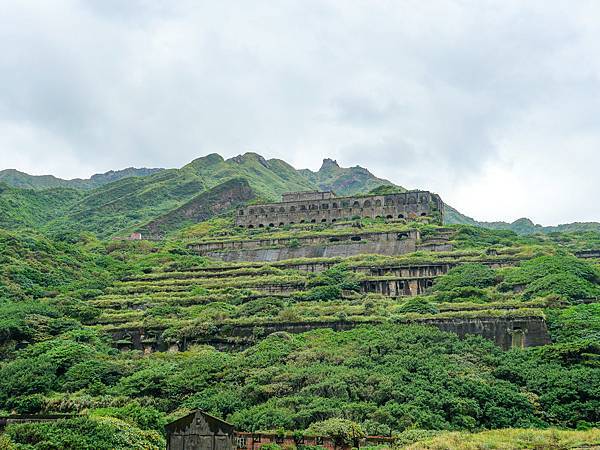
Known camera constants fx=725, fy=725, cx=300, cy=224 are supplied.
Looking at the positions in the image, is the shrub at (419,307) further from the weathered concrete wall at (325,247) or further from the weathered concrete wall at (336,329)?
the weathered concrete wall at (325,247)

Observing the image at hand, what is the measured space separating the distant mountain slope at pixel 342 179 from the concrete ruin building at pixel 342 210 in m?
56.6

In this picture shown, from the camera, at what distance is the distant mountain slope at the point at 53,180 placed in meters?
140

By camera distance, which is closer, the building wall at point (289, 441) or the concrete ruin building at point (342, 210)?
the building wall at point (289, 441)

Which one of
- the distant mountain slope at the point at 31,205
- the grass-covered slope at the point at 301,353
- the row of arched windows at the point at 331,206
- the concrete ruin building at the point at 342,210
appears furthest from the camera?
the distant mountain slope at the point at 31,205

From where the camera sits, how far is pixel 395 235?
58.8 m

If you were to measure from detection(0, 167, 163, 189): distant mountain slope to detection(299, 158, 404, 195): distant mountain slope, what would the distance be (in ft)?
133

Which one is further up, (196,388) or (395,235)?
(395,235)

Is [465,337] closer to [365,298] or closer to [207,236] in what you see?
[365,298]

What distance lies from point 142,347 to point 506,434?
2234 centimetres

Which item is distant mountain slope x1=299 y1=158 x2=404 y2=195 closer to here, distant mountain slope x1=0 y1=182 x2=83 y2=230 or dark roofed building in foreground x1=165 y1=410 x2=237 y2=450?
distant mountain slope x1=0 y1=182 x2=83 y2=230

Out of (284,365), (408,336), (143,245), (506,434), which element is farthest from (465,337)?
(143,245)

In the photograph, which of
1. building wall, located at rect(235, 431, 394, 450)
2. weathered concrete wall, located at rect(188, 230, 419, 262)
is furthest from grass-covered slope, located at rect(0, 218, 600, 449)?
weathered concrete wall, located at rect(188, 230, 419, 262)

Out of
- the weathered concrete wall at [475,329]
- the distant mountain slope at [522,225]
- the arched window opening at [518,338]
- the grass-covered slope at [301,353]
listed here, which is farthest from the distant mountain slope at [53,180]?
the arched window opening at [518,338]

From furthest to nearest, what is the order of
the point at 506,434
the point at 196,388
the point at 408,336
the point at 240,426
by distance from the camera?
the point at 408,336, the point at 196,388, the point at 240,426, the point at 506,434
